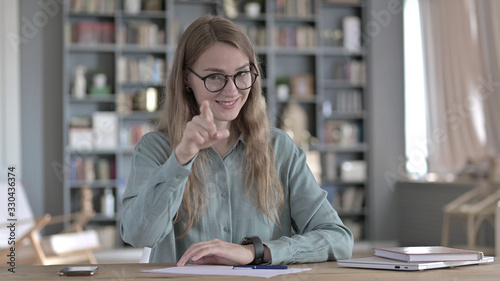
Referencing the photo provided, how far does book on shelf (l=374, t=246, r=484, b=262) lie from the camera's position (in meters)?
1.57

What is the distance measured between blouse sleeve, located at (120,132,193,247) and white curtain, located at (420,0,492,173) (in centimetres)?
507

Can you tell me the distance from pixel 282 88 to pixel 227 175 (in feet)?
18.2

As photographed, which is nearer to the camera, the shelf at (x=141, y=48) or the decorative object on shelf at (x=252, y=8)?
the shelf at (x=141, y=48)

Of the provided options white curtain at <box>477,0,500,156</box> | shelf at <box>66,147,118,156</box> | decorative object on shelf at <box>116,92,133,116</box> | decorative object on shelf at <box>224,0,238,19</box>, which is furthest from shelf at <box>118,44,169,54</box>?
white curtain at <box>477,0,500,156</box>

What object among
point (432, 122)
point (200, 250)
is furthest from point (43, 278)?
point (432, 122)

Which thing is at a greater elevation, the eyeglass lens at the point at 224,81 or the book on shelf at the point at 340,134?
the book on shelf at the point at 340,134

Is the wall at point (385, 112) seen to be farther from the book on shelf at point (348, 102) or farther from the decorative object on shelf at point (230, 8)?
the decorative object on shelf at point (230, 8)

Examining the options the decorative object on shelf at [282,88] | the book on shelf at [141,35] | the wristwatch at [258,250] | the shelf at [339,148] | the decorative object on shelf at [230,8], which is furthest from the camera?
the shelf at [339,148]

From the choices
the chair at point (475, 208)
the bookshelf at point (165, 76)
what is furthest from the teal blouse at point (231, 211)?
the bookshelf at point (165, 76)

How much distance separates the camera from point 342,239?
188 centimetres

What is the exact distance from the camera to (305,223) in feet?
6.53

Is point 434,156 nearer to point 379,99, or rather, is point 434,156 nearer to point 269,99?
point 379,99

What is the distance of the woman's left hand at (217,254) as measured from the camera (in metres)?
1.62

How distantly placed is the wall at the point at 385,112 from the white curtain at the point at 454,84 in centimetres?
39
